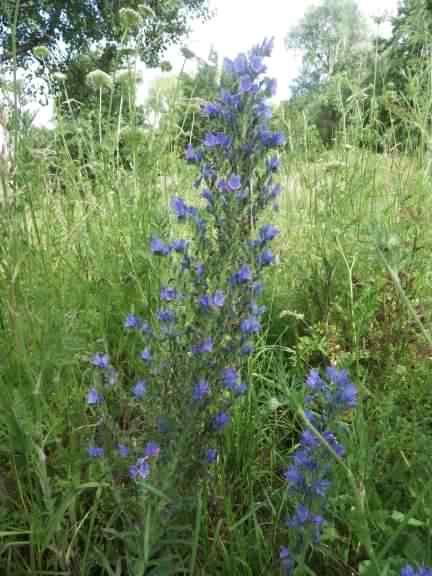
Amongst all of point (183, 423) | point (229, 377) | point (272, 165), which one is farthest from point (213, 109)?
point (183, 423)

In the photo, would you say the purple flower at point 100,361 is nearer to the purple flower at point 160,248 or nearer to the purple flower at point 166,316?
the purple flower at point 166,316

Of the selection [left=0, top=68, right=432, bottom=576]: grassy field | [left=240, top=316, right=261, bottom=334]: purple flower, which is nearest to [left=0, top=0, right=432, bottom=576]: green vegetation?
[left=0, top=68, right=432, bottom=576]: grassy field

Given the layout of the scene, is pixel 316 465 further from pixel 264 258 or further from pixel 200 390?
pixel 264 258

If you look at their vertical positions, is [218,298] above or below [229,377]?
above

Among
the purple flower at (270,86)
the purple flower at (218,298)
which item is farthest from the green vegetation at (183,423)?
the purple flower at (270,86)

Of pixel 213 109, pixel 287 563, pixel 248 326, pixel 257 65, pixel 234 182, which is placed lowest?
pixel 287 563

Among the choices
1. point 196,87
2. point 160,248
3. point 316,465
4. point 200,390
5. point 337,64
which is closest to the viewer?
point 316,465

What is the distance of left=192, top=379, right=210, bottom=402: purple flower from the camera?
1.19 meters

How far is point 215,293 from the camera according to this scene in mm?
1204

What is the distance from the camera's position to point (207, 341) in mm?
1203

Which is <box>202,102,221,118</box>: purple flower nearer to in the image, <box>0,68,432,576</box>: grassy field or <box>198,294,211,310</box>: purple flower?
<box>0,68,432,576</box>: grassy field

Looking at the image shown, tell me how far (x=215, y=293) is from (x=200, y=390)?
230 millimetres

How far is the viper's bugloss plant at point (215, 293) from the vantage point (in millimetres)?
1218

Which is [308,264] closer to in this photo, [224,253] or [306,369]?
[306,369]
